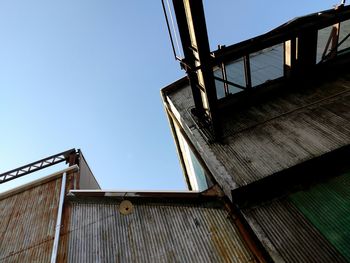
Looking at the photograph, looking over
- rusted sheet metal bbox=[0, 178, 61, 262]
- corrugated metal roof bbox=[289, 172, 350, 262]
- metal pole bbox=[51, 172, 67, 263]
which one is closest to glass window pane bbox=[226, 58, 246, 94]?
corrugated metal roof bbox=[289, 172, 350, 262]

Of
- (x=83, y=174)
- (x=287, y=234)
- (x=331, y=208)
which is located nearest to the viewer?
(x=287, y=234)

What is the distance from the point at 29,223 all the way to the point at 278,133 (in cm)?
741

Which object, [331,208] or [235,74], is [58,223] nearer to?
[331,208]

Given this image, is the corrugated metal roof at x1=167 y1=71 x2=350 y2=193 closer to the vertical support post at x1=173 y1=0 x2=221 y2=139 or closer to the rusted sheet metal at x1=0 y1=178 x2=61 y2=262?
the vertical support post at x1=173 y1=0 x2=221 y2=139

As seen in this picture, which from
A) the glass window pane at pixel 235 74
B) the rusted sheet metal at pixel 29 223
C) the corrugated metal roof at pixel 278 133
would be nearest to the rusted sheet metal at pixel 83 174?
the rusted sheet metal at pixel 29 223

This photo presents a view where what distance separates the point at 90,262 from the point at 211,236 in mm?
2766

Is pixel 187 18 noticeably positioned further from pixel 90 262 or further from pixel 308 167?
pixel 90 262

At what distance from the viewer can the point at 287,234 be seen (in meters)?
5.10

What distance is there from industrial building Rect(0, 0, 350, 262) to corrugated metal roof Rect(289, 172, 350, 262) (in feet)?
0.06

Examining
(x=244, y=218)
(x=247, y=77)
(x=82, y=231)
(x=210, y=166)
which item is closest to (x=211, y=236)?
(x=244, y=218)

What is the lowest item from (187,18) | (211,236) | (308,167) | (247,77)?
(211,236)

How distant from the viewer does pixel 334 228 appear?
503 centimetres

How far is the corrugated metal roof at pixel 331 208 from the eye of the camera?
4.89m

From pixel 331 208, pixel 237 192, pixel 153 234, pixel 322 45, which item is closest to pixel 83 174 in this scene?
pixel 153 234
